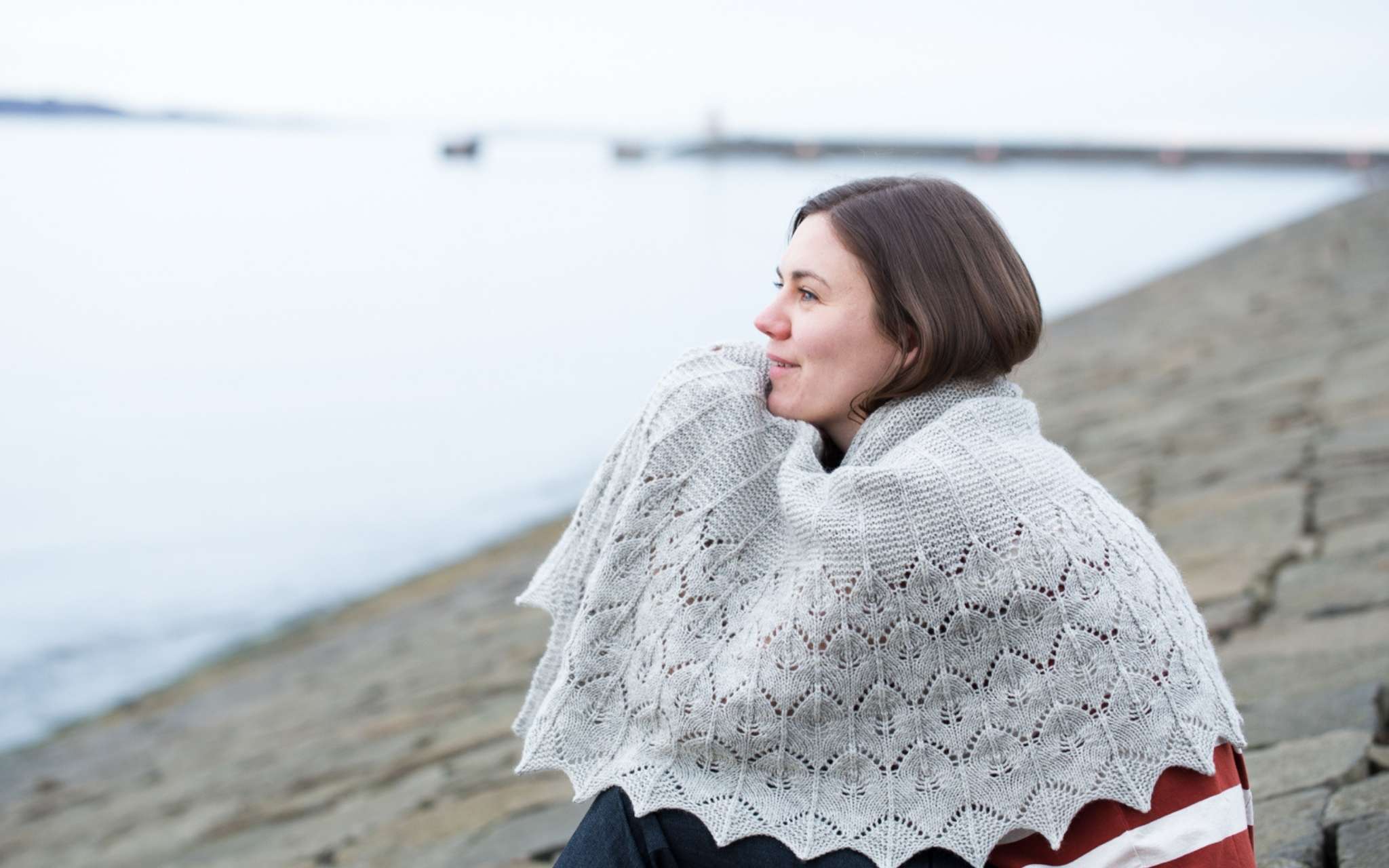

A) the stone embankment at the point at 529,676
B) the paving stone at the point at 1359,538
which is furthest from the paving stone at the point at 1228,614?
the paving stone at the point at 1359,538

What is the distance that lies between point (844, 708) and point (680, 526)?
0.98ft

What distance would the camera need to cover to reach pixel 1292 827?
6.36 feet

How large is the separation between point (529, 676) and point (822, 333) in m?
2.61

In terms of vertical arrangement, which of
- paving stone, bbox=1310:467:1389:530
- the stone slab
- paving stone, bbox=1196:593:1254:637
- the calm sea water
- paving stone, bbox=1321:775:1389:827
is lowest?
the calm sea water

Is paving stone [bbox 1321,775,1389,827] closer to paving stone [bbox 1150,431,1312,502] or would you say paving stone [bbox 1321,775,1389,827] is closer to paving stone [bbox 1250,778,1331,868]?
paving stone [bbox 1250,778,1331,868]

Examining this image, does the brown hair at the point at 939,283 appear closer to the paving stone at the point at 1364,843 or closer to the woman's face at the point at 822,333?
the woman's face at the point at 822,333

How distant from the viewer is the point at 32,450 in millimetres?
11102

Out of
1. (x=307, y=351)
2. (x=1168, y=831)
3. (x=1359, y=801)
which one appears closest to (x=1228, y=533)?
(x=1359, y=801)

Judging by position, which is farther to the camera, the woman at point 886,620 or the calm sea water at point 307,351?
the calm sea water at point 307,351

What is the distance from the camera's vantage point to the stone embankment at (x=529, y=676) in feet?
7.90

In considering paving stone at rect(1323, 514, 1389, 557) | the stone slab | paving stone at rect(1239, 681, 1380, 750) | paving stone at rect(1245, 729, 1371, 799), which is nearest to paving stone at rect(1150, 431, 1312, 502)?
paving stone at rect(1323, 514, 1389, 557)

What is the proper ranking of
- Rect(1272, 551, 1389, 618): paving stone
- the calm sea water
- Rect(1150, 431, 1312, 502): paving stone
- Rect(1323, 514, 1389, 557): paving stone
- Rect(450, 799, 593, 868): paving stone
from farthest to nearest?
the calm sea water, Rect(1150, 431, 1312, 502): paving stone, Rect(1323, 514, 1389, 557): paving stone, Rect(1272, 551, 1389, 618): paving stone, Rect(450, 799, 593, 868): paving stone

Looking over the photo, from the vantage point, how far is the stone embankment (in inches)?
94.8

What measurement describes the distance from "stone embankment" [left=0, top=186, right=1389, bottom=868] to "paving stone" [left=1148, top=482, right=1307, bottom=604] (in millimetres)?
11
